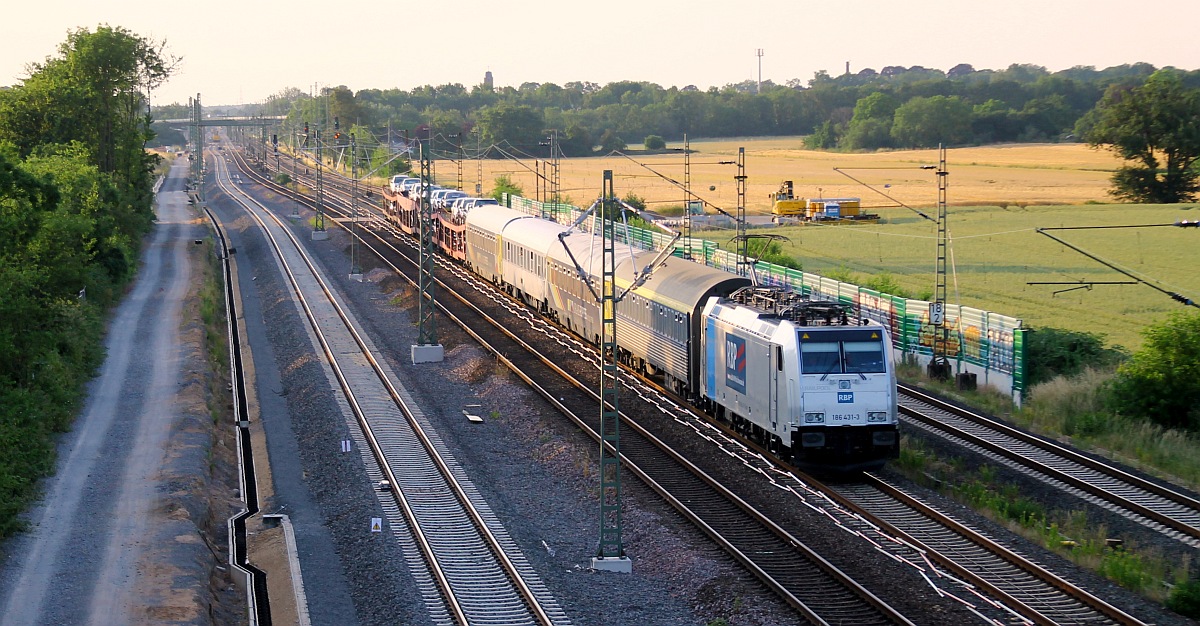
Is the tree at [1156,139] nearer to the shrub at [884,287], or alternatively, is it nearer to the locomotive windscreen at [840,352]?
the shrub at [884,287]

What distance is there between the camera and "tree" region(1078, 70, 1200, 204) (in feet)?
300

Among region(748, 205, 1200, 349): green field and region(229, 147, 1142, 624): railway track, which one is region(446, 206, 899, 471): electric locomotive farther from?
region(748, 205, 1200, 349): green field

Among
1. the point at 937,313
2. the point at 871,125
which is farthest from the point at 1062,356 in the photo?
the point at 871,125

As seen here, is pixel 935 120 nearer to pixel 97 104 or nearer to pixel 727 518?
pixel 97 104

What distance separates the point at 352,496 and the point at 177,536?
364 cm

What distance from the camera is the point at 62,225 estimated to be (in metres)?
38.8

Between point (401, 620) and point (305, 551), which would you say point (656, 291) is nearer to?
point (305, 551)

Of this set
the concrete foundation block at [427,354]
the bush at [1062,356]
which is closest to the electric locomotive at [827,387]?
the bush at [1062,356]

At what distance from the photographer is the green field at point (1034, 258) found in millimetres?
49438

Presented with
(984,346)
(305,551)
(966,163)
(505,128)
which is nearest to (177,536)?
(305,551)

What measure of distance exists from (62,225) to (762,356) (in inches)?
1027

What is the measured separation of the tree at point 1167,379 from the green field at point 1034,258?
12.8 m

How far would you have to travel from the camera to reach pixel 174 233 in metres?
82.6

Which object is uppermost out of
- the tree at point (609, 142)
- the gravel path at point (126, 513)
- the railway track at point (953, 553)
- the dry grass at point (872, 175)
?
the tree at point (609, 142)
